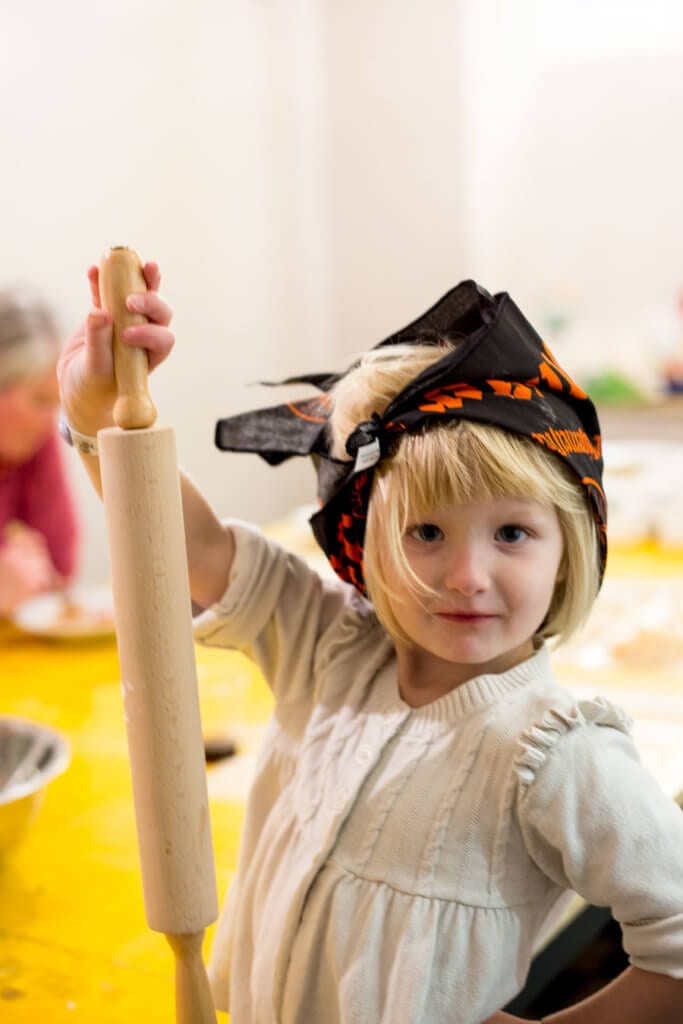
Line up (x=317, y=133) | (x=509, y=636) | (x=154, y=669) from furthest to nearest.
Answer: (x=317, y=133) < (x=509, y=636) < (x=154, y=669)

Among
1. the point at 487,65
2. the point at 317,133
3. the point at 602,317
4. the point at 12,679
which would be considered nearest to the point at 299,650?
the point at 12,679

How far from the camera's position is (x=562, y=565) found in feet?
2.59

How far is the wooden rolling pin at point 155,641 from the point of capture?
59 centimetres

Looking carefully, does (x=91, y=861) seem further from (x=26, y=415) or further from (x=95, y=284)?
(x=26, y=415)

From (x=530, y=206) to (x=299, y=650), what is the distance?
3038mm

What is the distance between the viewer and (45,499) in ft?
8.08

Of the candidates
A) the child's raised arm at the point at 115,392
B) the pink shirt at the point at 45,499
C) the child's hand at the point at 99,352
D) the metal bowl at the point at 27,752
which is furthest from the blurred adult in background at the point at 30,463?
the child's hand at the point at 99,352

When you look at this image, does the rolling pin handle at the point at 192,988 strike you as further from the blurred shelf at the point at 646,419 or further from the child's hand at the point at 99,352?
the blurred shelf at the point at 646,419

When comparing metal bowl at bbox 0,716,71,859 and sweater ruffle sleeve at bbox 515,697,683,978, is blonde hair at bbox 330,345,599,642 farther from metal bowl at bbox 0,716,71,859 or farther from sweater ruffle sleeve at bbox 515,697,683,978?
metal bowl at bbox 0,716,71,859

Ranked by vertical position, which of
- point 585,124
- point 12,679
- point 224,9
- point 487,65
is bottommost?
point 12,679

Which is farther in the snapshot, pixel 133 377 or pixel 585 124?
pixel 585 124

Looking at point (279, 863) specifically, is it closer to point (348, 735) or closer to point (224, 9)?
point (348, 735)

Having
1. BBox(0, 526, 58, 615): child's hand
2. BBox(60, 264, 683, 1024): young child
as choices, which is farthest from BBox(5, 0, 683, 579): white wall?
BBox(60, 264, 683, 1024): young child

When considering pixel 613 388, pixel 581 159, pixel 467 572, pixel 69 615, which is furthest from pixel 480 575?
pixel 581 159
